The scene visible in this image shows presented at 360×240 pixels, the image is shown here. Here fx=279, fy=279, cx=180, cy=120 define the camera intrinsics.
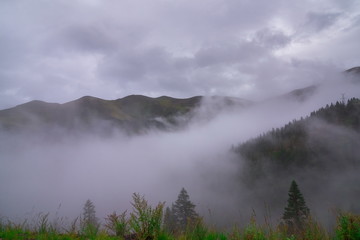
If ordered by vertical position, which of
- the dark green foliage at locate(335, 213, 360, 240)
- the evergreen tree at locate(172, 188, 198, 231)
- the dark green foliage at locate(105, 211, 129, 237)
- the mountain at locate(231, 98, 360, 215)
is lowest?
the mountain at locate(231, 98, 360, 215)

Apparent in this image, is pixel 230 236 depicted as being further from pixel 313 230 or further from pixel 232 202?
pixel 232 202

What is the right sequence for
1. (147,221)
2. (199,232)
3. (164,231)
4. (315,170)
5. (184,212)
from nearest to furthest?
1. (147,221)
2. (199,232)
3. (164,231)
4. (184,212)
5. (315,170)

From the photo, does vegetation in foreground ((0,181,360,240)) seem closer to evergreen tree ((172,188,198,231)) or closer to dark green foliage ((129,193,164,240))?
dark green foliage ((129,193,164,240))

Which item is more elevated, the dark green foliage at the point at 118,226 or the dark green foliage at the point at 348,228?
the dark green foliage at the point at 118,226

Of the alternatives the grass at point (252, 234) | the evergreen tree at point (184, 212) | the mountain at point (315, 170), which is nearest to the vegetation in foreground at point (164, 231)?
the grass at point (252, 234)

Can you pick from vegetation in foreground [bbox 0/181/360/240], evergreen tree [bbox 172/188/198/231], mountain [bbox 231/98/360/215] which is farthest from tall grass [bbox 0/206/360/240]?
mountain [bbox 231/98/360/215]

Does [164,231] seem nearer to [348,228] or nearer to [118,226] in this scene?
[118,226]

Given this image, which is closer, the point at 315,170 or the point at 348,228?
the point at 348,228

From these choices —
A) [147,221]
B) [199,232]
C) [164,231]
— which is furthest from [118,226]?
[199,232]

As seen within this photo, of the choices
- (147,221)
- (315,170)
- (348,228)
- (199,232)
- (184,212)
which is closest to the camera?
(348,228)

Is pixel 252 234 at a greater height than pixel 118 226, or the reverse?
pixel 118 226

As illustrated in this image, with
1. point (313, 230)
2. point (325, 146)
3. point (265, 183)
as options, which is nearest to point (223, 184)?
point (265, 183)

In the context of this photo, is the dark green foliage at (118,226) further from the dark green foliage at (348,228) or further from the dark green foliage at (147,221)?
the dark green foliage at (348,228)

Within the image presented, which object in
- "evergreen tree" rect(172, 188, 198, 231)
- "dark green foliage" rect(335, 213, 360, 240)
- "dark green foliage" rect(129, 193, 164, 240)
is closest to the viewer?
"dark green foliage" rect(335, 213, 360, 240)
